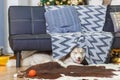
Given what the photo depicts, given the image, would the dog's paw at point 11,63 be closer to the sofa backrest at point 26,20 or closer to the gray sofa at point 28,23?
the gray sofa at point 28,23

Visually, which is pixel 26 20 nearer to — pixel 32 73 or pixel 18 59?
pixel 18 59

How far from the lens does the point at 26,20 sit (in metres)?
3.94

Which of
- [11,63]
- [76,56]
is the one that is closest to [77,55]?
[76,56]

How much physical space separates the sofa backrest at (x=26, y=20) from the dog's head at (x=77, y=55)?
698 millimetres

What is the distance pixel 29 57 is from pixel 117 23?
1262 millimetres

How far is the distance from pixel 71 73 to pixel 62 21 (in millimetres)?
1293

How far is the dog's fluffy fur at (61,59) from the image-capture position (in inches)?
132

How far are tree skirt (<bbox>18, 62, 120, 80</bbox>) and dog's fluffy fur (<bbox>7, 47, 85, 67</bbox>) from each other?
313 millimetres

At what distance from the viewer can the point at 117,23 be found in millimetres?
4020

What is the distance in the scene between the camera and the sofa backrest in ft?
12.6

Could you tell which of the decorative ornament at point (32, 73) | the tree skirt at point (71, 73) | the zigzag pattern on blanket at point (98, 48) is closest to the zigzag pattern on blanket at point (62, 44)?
the zigzag pattern on blanket at point (98, 48)

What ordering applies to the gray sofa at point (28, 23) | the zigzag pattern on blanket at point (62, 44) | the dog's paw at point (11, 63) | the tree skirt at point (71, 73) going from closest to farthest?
the tree skirt at point (71, 73)
the zigzag pattern on blanket at point (62, 44)
the dog's paw at point (11, 63)
the gray sofa at point (28, 23)

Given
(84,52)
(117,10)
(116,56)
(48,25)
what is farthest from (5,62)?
(117,10)

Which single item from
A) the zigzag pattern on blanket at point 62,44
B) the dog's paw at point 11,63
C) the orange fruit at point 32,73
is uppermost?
the zigzag pattern on blanket at point 62,44
